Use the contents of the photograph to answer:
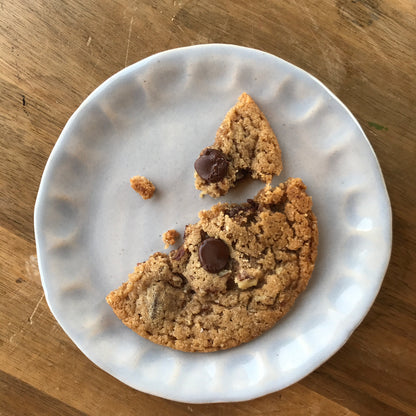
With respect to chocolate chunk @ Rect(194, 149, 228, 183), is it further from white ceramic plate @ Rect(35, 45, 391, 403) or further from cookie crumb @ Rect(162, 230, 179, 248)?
cookie crumb @ Rect(162, 230, 179, 248)

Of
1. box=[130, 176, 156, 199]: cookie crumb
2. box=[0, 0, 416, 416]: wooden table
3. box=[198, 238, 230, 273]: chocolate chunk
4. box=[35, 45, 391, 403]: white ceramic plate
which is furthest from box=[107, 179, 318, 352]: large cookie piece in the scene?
box=[0, 0, 416, 416]: wooden table

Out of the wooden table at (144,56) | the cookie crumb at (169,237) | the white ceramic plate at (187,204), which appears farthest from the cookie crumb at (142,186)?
the wooden table at (144,56)

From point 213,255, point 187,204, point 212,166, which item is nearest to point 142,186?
point 187,204

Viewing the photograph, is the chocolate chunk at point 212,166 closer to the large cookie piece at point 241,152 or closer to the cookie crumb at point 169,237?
the large cookie piece at point 241,152

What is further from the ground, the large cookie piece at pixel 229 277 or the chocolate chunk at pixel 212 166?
the chocolate chunk at pixel 212 166

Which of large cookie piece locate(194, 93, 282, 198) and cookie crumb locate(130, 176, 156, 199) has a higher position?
large cookie piece locate(194, 93, 282, 198)

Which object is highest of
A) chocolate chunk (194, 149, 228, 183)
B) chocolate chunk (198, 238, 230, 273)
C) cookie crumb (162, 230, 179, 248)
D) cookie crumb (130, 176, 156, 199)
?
chocolate chunk (194, 149, 228, 183)

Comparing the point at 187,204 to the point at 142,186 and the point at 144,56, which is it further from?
the point at 144,56

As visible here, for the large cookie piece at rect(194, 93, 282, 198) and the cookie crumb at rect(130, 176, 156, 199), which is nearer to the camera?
the large cookie piece at rect(194, 93, 282, 198)
